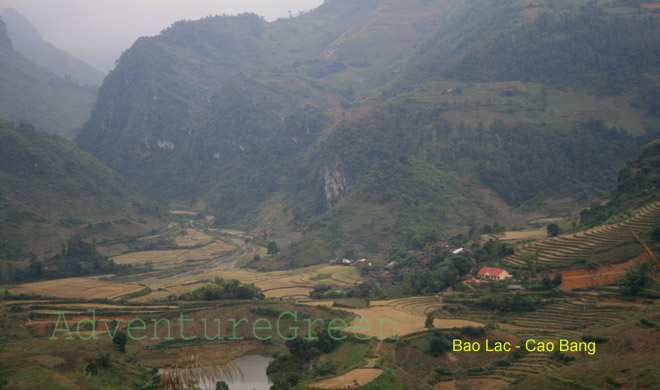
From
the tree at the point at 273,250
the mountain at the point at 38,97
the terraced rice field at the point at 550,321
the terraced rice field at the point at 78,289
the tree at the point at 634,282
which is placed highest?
the mountain at the point at 38,97

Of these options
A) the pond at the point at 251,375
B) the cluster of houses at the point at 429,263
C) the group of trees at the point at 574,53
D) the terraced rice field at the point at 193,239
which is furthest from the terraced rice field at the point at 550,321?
the group of trees at the point at 574,53

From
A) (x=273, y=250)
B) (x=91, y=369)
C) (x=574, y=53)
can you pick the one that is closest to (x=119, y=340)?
(x=91, y=369)

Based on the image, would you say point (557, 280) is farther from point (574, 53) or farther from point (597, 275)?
point (574, 53)

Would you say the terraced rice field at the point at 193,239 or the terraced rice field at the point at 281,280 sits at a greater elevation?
the terraced rice field at the point at 281,280

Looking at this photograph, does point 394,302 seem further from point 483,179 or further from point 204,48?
point 204,48

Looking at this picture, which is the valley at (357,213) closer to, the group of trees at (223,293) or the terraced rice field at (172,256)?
the group of trees at (223,293)

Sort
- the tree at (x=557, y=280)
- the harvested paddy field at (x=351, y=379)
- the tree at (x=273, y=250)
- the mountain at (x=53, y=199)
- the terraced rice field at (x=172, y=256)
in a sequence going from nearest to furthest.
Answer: the harvested paddy field at (x=351, y=379), the tree at (x=557, y=280), the mountain at (x=53, y=199), the terraced rice field at (x=172, y=256), the tree at (x=273, y=250)

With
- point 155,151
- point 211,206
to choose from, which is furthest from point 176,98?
point 211,206

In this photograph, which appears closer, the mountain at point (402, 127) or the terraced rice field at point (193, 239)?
the mountain at point (402, 127)

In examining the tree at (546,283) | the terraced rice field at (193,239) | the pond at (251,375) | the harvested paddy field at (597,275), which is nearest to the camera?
the pond at (251,375)
